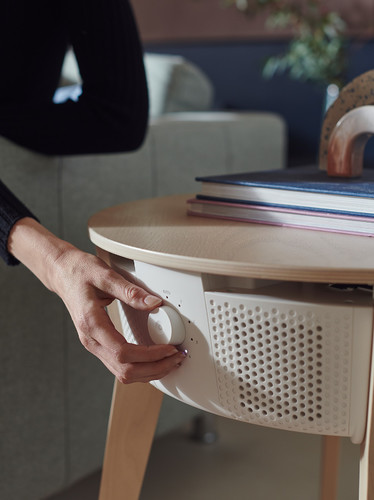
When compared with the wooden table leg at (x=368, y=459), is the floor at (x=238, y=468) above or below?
below

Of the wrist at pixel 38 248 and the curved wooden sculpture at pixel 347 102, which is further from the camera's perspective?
the curved wooden sculpture at pixel 347 102

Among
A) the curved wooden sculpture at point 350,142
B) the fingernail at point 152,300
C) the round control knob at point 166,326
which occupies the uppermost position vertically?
the curved wooden sculpture at point 350,142

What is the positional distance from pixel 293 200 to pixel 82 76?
46cm

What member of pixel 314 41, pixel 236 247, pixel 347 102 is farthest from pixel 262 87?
pixel 236 247

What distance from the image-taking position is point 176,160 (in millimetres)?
1431

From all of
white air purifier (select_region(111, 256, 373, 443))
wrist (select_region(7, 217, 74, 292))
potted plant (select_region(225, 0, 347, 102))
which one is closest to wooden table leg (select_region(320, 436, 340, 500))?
white air purifier (select_region(111, 256, 373, 443))

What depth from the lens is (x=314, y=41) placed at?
107 inches

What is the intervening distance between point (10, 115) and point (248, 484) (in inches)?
33.5

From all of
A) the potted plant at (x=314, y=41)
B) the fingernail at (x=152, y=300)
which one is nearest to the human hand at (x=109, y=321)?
the fingernail at (x=152, y=300)

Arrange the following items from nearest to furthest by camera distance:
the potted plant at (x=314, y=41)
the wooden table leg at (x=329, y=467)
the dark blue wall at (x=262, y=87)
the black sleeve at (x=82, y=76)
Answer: the black sleeve at (x=82, y=76), the wooden table leg at (x=329, y=467), the potted plant at (x=314, y=41), the dark blue wall at (x=262, y=87)

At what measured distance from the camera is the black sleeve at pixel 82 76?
104 cm

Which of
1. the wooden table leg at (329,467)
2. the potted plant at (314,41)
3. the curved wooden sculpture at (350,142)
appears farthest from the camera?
the potted plant at (314,41)

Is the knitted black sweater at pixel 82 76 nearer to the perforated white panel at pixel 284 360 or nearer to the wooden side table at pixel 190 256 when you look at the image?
the wooden side table at pixel 190 256

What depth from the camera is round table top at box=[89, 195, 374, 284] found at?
A: 2.05ft
